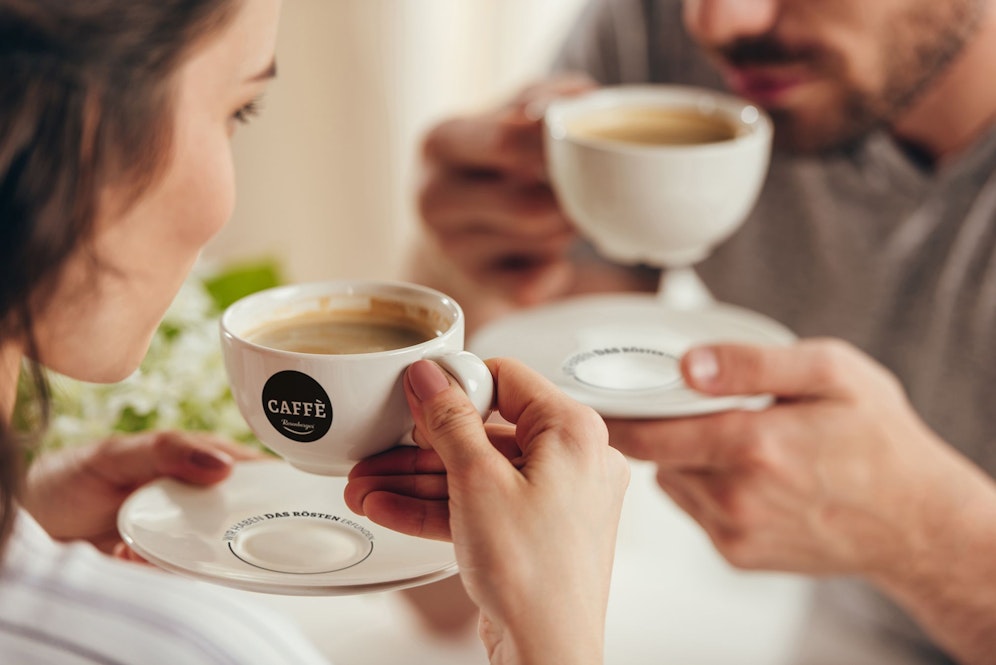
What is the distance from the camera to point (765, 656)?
3.72ft

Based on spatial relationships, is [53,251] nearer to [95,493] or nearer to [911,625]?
[95,493]

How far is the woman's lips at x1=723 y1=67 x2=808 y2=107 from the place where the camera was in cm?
107

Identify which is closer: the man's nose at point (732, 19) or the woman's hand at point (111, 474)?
A: the woman's hand at point (111, 474)

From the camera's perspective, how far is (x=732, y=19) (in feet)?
3.36

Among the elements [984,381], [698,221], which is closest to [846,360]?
[698,221]

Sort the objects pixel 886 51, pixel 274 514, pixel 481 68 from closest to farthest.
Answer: pixel 274 514
pixel 886 51
pixel 481 68

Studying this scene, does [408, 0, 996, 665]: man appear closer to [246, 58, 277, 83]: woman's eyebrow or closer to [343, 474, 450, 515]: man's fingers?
[343, 474, 450, 515]: man's fingers

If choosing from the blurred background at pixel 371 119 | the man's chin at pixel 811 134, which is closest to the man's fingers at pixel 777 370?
the man's chin at pixel 811 134

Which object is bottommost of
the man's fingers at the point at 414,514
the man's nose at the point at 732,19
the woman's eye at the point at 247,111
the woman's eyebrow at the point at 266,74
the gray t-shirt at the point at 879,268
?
the gray t-shirt at the point at 879,268

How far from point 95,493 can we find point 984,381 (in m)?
0.95

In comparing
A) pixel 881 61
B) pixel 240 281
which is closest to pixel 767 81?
pixel 881 61

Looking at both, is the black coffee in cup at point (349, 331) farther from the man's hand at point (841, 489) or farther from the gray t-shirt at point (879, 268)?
the gray t-shirt at point (879, 268)

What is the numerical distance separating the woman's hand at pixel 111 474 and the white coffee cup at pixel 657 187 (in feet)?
1.22

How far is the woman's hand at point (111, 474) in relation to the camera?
1.96 ft
